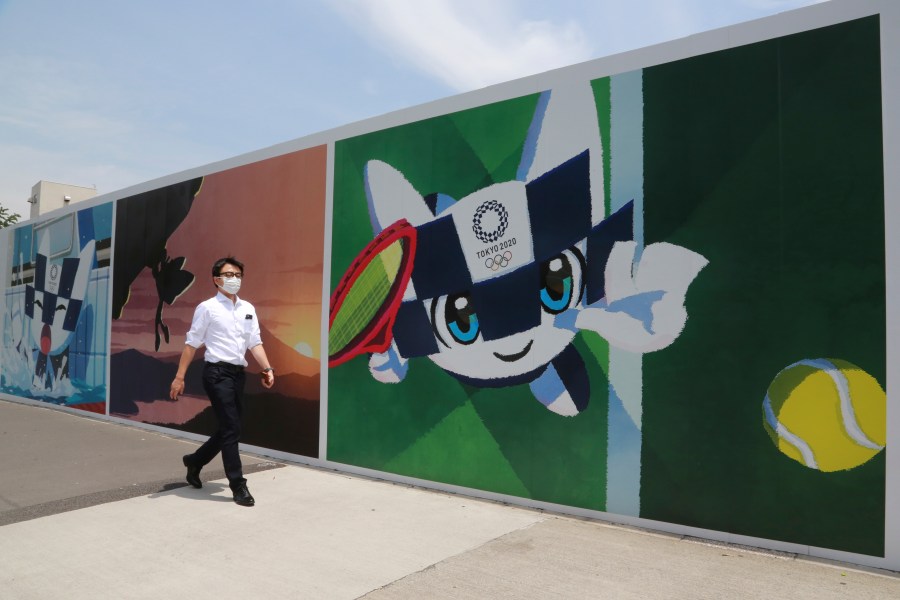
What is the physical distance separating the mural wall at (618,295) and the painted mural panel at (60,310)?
448 centimetres

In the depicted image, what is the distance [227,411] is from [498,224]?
2.79 metres

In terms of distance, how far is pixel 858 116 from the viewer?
14.0 ft

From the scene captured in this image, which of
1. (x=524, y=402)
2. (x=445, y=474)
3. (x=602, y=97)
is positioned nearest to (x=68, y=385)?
(x=445, y=474)

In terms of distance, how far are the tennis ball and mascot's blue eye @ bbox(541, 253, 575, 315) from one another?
5.35ft

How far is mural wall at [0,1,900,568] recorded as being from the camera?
4.28 m

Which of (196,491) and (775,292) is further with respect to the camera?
(196,491)

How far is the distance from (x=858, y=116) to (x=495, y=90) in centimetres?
283

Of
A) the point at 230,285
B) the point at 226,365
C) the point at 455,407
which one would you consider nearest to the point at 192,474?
the point at 226,365

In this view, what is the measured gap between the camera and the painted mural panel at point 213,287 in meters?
7.41

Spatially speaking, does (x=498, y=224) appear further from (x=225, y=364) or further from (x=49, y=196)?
(x=49, y=196)

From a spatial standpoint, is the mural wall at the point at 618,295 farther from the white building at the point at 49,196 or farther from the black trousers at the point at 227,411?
the white building at the point at 49,196

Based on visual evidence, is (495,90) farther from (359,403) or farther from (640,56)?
(359,403)

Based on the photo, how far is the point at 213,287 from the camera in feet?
28.3

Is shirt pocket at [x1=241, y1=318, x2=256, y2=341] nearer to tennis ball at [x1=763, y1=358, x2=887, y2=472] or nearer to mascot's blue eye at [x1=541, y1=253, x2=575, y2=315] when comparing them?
mascot's blue eye at [x1=541, y1=253, x2=575, y2=315]
